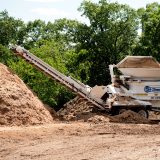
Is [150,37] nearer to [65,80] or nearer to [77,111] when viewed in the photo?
[77,111]

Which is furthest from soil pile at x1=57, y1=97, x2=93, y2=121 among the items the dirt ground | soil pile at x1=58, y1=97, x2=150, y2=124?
the dirt ground

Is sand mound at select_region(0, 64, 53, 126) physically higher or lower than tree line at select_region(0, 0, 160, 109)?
lower

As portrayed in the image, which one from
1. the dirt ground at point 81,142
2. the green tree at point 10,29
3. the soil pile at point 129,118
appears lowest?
the dirt ground at point 81,142

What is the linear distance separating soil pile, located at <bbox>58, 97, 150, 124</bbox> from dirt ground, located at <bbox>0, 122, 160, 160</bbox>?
→ 1232 mm

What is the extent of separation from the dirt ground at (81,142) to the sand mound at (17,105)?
2.48 feet

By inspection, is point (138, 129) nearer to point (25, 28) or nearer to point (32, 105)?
point (32, 105)

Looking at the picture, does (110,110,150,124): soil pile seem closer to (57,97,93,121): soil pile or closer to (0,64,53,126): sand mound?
(57,97,93,121): soil pile

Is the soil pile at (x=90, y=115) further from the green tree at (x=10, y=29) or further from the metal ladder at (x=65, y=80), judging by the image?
the green tree at (x=10, y=29)

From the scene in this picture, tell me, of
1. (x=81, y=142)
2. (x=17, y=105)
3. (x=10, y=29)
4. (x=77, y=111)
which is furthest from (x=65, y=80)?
(x=10, y=29)

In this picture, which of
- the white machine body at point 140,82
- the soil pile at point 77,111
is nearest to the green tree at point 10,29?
the soil pile at point 77,111

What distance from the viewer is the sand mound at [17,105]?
17.6 m

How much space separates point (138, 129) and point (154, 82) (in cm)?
448

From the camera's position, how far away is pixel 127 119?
19609mm

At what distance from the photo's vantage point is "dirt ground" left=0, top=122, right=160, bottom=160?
11.8 meters
